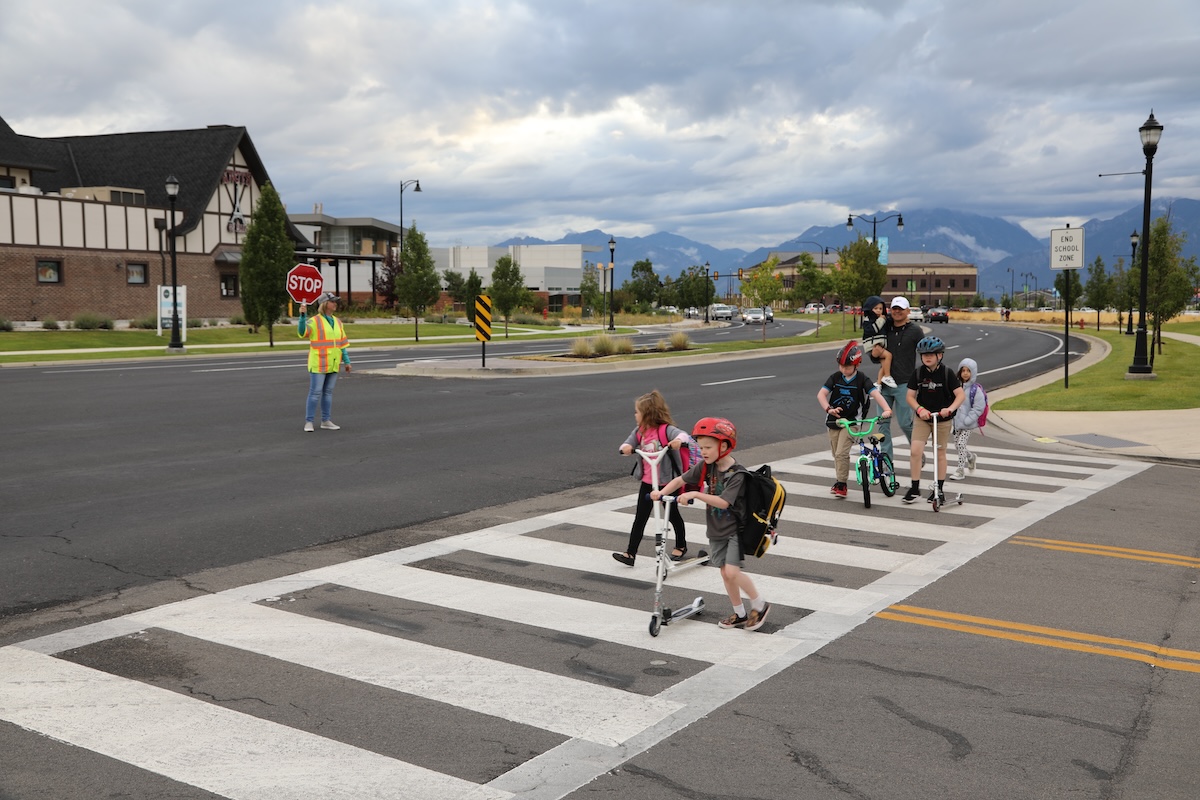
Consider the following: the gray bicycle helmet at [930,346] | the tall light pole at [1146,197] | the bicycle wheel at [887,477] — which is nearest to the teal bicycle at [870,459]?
the bicycle wheel at [887,477]

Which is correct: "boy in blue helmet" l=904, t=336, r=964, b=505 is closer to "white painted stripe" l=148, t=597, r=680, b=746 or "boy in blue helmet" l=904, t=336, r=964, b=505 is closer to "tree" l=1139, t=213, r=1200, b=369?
"white painted stripe" l=148, t=597, r=680, b=746

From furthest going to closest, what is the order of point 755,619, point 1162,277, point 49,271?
point 49,271, point 1162,277, point 755,619

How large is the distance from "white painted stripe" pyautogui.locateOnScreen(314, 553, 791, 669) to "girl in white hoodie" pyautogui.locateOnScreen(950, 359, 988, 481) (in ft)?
19.6

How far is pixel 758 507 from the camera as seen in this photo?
614cm

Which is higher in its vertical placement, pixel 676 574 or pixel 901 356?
pixel 901 356

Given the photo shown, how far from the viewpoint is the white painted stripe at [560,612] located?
6.05 m

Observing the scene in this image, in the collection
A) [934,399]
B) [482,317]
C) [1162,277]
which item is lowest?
[934,399]

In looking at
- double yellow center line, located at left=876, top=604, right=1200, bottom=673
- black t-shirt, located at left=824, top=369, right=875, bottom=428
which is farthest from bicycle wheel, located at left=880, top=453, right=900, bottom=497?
double yellow center line, located at left=876, top=604, right=1200, bottom=673

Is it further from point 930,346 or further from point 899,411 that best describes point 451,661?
point 899,411

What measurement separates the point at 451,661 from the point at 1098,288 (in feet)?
258

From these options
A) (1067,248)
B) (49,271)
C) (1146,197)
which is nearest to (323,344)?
(1067,248)

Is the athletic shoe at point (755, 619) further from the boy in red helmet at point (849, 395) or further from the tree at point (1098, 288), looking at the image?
the tree at point (1098, 288)

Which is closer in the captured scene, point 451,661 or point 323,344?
point 451,661

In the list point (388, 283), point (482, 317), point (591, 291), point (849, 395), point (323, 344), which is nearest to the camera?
point (849, 395)
